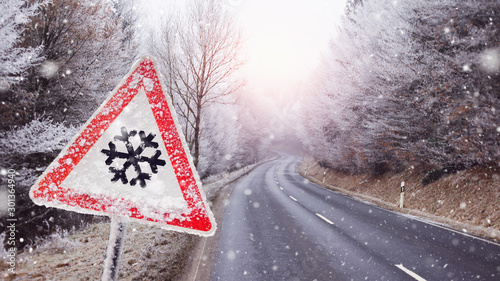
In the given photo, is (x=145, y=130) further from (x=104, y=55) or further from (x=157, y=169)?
(x=104, y=55)

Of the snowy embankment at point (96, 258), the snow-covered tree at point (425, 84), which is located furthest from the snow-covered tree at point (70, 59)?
the snow-covered tree at point (425, 84)

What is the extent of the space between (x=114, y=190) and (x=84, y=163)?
0.22 metres

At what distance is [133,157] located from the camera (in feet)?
4.82

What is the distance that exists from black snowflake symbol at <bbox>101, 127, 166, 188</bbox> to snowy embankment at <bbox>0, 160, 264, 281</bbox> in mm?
3429

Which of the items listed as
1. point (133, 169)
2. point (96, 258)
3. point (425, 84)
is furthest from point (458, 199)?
point (133, 169)

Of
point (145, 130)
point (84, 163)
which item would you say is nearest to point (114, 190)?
point (84, 163)

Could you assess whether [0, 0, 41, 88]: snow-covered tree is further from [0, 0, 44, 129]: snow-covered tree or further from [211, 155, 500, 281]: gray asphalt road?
[211, 155, 500, 281]: gray asphalt road

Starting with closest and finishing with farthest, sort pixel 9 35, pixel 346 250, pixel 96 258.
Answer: pixel 96 258 → pixel 9 35 → pixel 346 250

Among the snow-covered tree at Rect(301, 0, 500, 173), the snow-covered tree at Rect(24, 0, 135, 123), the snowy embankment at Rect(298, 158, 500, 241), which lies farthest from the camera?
the snow-covered tree at Rect(301, 0, 500, 173)

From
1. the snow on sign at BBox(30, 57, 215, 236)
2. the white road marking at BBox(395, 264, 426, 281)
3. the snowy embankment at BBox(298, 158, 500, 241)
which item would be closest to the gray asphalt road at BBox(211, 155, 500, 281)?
the white road marking at BBox(395, 264, 426, 281)

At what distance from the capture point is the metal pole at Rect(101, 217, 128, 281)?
1.27m

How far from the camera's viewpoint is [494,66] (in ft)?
30.8

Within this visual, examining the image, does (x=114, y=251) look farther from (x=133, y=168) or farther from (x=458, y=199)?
(x=458, y=199)

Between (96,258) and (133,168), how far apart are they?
438 cm
